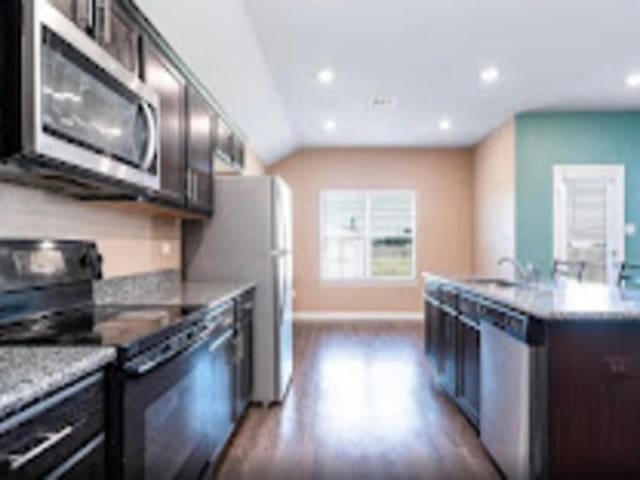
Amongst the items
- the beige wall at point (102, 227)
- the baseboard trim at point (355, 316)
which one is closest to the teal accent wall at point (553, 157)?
the baseboard trim at point (355, 316)

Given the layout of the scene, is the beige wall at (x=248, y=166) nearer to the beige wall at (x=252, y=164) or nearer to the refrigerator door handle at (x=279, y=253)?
the beige wall at (x=252, y=164)

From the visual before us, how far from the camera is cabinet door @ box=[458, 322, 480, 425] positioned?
282cm

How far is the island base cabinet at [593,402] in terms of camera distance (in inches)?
78.8

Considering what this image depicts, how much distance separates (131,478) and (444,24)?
3.30m

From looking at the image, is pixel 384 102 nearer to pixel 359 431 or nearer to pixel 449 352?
pixel 449 352

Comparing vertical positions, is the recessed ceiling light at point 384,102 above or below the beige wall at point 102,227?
above

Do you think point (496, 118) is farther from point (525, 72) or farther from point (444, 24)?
point (444, 24)

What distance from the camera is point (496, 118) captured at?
5.89m

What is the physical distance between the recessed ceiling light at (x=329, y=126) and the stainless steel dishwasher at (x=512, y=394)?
391 centimetres

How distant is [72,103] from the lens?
153cm

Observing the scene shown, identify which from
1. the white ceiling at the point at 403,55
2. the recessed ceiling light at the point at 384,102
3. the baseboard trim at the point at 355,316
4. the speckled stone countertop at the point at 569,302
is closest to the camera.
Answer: the speckled stone countertop at the point at 569,302

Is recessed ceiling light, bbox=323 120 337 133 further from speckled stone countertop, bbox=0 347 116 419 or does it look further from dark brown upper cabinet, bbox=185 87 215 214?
speckled stone countertop, bbox=0 347 116 419

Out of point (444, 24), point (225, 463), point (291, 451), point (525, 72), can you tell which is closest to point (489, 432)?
point (291, 451)

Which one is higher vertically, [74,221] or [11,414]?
[74,221]
